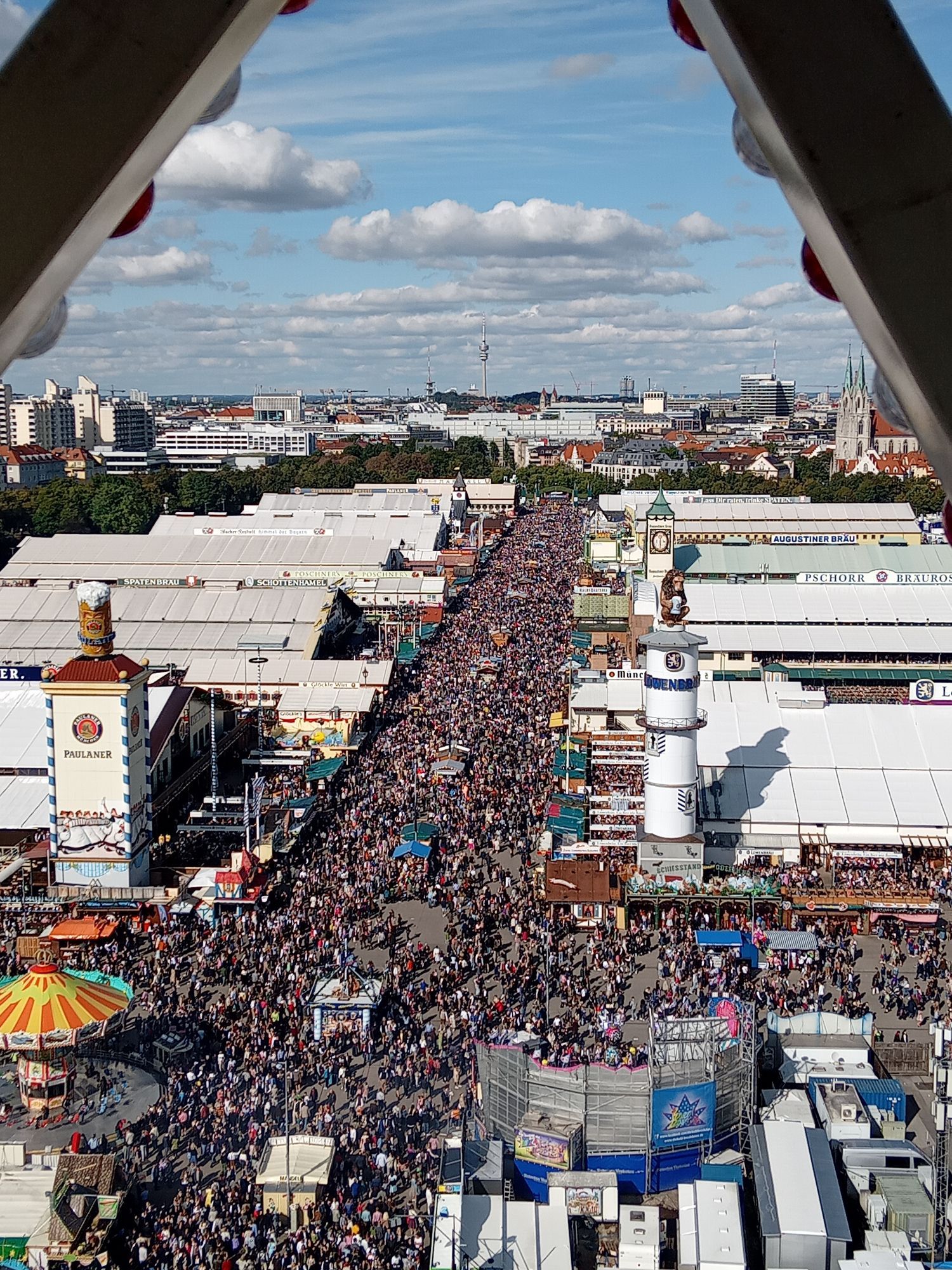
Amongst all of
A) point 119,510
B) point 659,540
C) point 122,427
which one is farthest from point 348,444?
point 659,540

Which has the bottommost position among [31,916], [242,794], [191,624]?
[31,916]

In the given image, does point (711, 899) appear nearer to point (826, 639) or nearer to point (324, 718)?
point (324, 718)

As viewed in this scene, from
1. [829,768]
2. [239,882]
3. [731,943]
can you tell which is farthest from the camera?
[829,768]

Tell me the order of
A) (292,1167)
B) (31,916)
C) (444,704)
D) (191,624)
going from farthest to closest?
(191,624), (444,704), (31,916), (292,1167)

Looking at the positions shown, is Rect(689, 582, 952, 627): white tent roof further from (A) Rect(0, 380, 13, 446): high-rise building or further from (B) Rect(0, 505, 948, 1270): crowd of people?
(A) Rect(0, 380, 13, 446): high-rise building

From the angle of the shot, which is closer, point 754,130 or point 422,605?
point 754,130

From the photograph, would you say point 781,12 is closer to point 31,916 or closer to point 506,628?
point 31,916

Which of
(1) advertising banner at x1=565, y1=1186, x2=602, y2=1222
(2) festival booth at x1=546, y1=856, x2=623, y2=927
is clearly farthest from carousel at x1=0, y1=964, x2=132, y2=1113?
(2) festival booth at x1=546, y1=856, x2=623, y2=927

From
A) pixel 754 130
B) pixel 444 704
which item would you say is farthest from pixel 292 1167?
pixel 444 704
